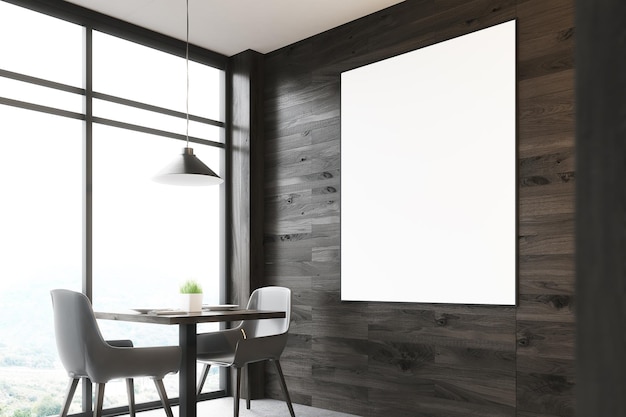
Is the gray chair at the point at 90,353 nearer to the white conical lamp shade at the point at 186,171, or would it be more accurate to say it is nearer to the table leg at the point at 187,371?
the table leg at the point at 187,371

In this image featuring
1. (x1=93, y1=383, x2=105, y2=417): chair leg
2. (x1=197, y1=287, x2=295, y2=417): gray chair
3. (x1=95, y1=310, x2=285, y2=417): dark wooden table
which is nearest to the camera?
(x1=93, y1=383, x2=105, y2=417): chair leg

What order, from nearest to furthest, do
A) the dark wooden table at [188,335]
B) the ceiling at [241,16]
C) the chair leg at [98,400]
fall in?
the chair leg at [98,400] → the dark wooden table at [188,335] → the ceiling at [241,16]

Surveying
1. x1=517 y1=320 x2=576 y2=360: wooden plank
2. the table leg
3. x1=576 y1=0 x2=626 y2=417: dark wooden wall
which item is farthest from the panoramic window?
x1=576 y1=0 x2=626 y2=417: dark wooden wall

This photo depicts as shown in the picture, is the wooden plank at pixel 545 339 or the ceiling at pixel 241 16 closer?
the wooden plank at pixel 545 339

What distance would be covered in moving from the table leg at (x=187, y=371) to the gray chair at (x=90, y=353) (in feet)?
0.40

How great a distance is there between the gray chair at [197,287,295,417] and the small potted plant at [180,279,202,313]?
0.37 m

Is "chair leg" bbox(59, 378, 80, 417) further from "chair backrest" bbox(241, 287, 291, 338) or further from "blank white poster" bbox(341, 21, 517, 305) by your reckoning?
"blank white poster" bbox(341, 21, 517, 305)

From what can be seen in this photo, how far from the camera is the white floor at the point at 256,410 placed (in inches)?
167

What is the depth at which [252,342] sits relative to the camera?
383cm

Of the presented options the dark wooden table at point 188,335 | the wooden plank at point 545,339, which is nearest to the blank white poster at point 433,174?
the wooden plank at point 545,339

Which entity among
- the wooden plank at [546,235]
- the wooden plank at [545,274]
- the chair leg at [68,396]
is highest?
the wooden plank at [546,235]

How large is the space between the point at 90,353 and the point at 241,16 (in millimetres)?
2537

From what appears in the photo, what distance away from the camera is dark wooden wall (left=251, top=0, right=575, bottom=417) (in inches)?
130

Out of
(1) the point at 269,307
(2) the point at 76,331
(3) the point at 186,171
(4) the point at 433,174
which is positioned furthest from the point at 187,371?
(4) the point at 433,174
